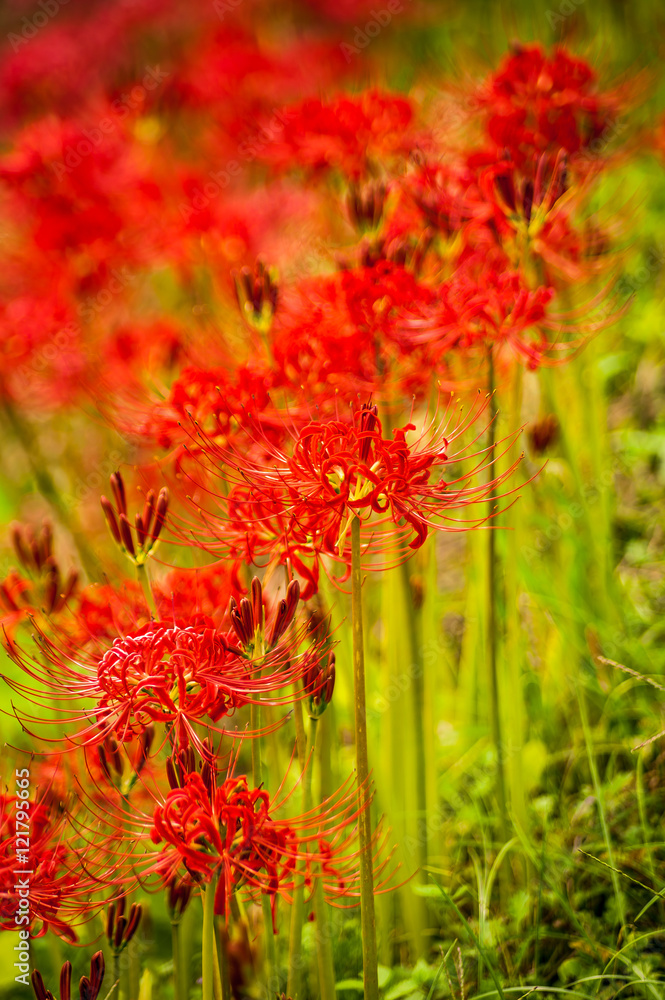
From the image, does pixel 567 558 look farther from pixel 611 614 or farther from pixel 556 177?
pixel 556 177

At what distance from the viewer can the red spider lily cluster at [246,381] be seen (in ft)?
3.76

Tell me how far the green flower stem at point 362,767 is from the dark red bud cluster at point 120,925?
0.34m

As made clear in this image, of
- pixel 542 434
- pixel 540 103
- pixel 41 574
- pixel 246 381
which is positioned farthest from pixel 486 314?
pixel 41 574

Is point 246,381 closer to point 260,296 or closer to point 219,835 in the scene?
point 260,296

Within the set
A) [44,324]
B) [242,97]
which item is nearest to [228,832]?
[44,324]

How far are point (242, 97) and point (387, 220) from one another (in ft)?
6.92

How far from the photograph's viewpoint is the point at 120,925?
1.27 m

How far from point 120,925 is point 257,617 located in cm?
53

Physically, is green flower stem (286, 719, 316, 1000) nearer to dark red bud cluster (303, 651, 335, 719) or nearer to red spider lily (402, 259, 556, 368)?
dark red bud cluster (303, 651, 335, 719)

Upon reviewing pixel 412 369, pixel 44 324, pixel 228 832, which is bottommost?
pixel 228 832

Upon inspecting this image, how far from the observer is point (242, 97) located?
12.0ft

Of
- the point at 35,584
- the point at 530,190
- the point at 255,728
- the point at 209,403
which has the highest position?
the point at 530,190

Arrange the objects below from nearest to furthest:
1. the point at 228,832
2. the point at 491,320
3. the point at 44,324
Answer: the point at 228,832 → the point at 491,320 → the point at 44,324

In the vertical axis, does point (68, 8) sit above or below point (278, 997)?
above
